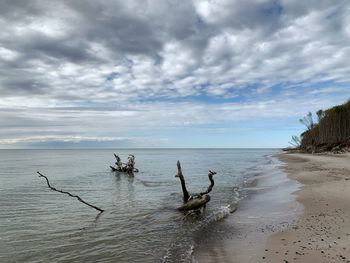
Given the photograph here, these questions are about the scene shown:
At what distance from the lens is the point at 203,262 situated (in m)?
8.32

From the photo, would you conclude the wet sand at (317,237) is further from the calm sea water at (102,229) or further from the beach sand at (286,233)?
the calm sea water at (102,229)


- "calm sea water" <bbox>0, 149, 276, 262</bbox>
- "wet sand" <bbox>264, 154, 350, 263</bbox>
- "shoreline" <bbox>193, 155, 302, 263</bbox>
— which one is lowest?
"calm sea water" <bbox>0, 149, 276, 262</bbox>

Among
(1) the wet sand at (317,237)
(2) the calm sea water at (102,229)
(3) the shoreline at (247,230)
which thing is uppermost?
(1) the wet sand at (317,237)

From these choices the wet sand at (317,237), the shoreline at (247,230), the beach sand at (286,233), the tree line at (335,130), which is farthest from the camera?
the tree line at (335,130)

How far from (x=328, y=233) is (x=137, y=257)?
562 cm

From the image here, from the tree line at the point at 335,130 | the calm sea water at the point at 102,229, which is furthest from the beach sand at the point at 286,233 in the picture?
the tree line at the point at 335,130

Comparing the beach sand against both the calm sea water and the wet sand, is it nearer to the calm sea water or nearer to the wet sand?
the wet sand

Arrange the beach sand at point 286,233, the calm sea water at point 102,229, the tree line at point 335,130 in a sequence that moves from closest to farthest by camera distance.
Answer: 1. the beach sand at point 286,233
2. the calm sea water at point 102,229
3. the tree line at point 335,130

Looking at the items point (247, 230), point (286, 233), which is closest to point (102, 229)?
point (247, 230)

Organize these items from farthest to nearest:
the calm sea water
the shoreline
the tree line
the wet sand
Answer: the tree line, the calm sea water, the shoreline, the wet sand

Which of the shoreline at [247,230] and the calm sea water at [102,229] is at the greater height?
the shoreline at [247,230]

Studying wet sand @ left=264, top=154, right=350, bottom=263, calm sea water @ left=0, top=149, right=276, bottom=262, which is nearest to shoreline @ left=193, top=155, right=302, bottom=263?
wet sand @ left=264, top=154, right=350, bottom=263

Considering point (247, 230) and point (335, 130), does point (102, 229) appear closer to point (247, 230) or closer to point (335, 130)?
point (247, 230)

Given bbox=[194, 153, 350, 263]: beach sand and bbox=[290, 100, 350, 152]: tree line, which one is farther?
bbox=[290, 100, 350, 152]: tree line
